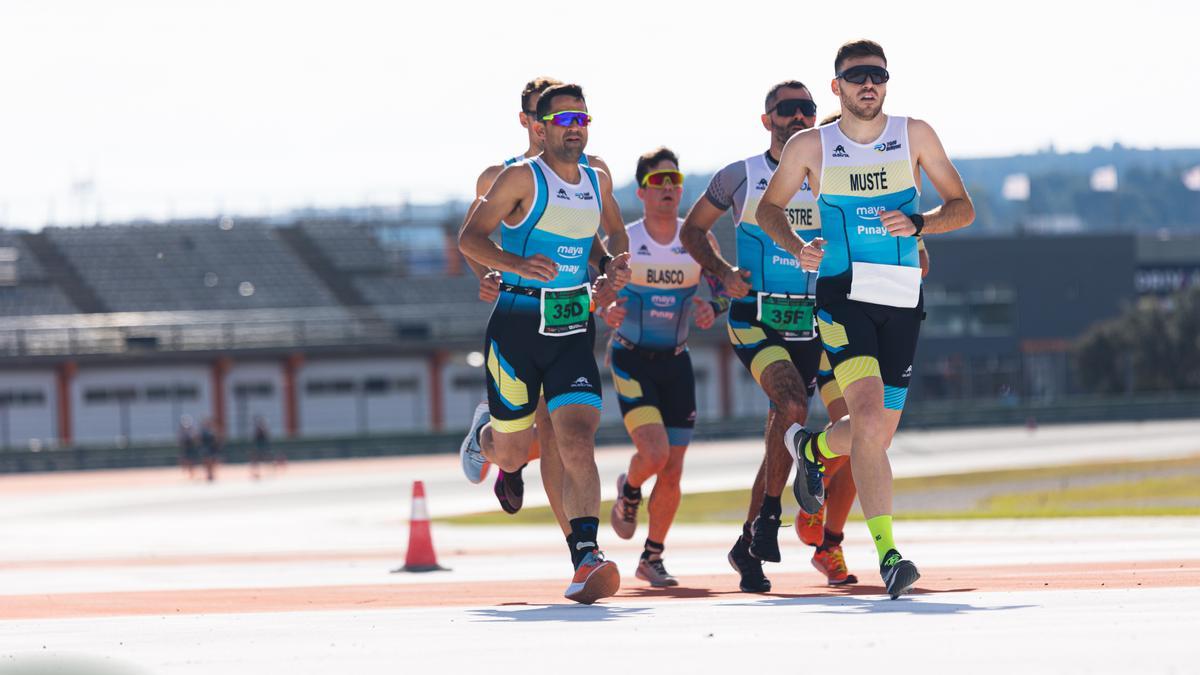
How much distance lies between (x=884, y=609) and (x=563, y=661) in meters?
1.77

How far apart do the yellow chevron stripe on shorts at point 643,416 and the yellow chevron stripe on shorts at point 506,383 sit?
6.25ft

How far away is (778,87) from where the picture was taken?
407 inches

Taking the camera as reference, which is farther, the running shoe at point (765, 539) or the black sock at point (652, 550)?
the black sock at point (652, 550)

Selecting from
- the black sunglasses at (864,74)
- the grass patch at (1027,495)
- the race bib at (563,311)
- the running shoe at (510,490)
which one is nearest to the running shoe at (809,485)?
the race bib at (563,311)

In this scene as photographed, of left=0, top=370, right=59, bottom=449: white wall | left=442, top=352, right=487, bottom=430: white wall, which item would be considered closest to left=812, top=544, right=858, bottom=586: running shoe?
left=0, top=370, right=59, bottom=449: white wall

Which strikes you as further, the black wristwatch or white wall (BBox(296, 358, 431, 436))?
white wall (BBox(296, 358, 431, 436))

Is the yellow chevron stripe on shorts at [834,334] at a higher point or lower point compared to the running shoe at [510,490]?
higher

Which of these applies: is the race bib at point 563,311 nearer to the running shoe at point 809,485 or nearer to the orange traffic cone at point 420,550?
the running shoe at point 809,485

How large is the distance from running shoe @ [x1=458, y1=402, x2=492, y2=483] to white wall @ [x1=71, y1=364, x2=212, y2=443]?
5443 cm

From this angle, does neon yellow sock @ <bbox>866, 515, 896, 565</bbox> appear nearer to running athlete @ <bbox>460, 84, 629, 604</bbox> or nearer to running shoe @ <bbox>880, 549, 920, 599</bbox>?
running shoe @ <bbox>880, 549, 920, 599</bbox>

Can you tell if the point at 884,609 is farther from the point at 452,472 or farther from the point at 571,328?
the point at 452,472

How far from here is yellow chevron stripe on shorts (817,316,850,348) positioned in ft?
28.3

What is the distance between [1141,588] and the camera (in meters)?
7.53

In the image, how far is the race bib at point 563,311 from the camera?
9.22 meters
